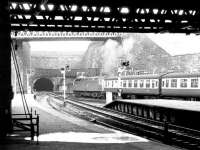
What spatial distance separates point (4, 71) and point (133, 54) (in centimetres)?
5829

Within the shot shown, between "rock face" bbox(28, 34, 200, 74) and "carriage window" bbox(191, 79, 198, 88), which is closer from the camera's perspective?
Answer: "carriage window" bbox(191, 79, 198, 88)

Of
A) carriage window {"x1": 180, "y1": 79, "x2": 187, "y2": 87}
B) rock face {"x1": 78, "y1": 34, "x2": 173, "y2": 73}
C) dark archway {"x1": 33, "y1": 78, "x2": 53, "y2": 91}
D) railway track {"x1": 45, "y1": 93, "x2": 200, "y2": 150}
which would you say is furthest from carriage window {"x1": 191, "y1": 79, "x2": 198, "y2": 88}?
dark archway {"x1": 33, "y1": 78, "x2": 53, "y2": 91}

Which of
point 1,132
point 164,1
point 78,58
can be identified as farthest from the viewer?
point 78,58

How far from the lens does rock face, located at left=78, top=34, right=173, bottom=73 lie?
209 ft

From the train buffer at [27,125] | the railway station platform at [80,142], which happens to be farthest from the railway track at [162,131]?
the train buffer at [27,125]

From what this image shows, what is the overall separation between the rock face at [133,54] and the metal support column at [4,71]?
2002 inches

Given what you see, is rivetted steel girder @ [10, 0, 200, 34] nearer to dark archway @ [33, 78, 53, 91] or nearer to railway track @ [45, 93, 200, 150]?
railway track @ [45, 93, 200, 150]

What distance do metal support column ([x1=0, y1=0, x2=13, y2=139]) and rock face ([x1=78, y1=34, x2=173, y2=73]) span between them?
50.9 meters

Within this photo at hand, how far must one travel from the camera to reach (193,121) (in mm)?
17219

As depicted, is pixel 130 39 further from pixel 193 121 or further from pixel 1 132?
pixel 1 132

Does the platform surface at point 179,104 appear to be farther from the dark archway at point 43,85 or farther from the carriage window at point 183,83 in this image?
the dark archway at point 43,85

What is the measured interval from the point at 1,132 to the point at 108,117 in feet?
39.7

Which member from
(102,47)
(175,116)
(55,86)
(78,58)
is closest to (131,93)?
(175,116)

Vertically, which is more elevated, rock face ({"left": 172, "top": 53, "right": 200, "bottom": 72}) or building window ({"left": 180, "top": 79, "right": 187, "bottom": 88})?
rock face ({"left": 172, "top": 53, "right": 200, "bottom": 72})
